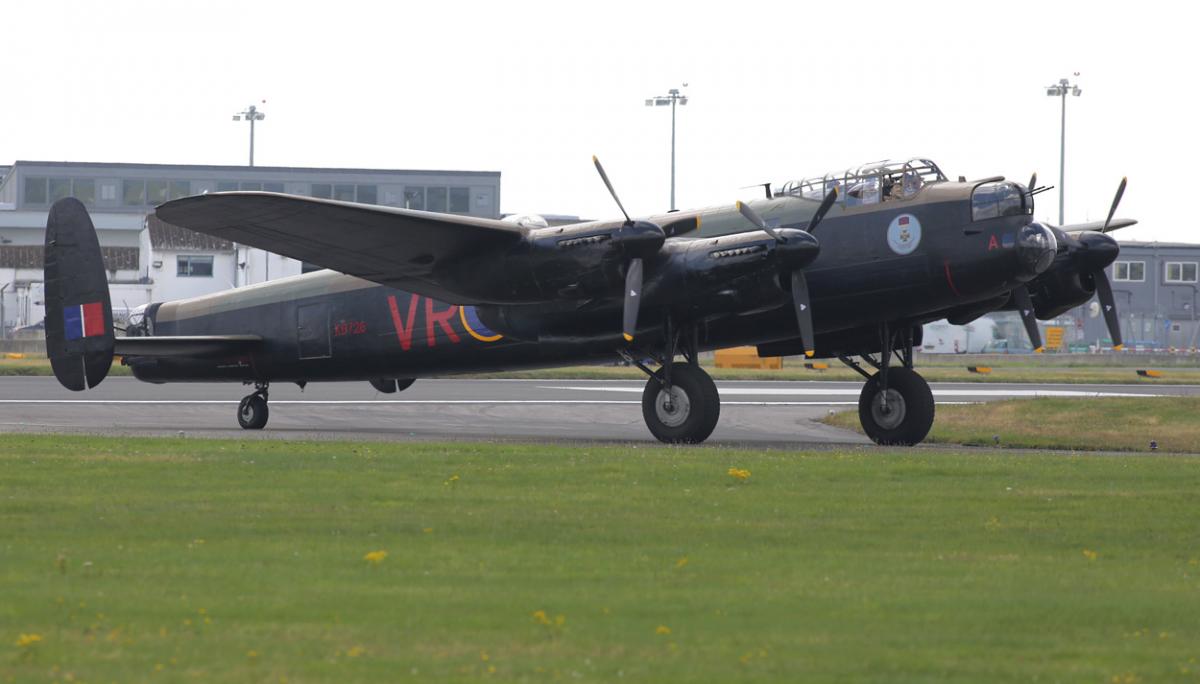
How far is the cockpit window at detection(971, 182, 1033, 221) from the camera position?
21.6 metres

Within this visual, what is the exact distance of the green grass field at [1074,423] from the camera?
999 inches

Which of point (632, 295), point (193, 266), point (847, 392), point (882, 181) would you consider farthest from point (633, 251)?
point (193, 266)

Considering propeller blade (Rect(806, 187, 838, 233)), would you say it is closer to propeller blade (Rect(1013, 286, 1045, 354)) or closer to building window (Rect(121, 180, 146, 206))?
propeller blade (Rect(1013, 286, 1045, 354))

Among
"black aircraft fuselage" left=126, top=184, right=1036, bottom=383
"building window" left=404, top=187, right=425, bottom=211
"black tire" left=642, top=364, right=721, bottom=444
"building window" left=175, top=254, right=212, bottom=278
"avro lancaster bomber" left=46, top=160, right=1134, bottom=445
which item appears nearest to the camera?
"avro lancaster bomber" left=46, top=160, right=1134, bottom=445

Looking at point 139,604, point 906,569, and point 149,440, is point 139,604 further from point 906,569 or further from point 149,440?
point 149,440

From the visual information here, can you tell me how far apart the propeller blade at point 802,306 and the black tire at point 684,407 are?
168cm

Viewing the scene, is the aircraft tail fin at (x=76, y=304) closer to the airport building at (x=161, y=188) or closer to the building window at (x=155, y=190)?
the airport building at (x=161, y=188)

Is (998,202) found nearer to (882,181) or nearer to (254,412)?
(882,181)

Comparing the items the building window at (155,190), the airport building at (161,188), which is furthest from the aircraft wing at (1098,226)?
the building window at (155,190)

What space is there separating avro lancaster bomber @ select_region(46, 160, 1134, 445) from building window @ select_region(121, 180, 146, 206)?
87.2 meters

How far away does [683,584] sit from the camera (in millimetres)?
10289

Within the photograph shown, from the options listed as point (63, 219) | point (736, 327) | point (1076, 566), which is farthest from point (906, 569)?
point (63, 219)

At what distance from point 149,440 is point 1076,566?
49.0 ft

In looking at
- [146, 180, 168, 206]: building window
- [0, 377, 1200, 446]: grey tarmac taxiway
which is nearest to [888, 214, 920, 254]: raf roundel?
[0, 377, 1200, 446]: grey tarmac taxiway
